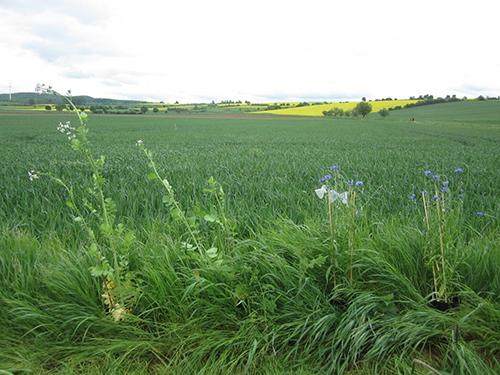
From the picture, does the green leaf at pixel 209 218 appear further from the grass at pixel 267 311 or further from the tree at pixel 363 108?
the tree at pixel 363 108

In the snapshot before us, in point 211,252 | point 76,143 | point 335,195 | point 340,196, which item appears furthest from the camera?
point 335,195

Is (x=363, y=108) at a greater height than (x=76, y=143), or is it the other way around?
(x=363, y=108)

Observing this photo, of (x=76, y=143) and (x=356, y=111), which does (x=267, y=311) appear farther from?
(x=356, y=111)

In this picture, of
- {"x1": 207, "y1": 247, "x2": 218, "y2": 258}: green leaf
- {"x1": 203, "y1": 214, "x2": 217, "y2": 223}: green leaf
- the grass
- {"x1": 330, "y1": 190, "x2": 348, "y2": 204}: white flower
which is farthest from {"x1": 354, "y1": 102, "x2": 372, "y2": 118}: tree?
{"x1": 207, "y1": 247, "x2": 218, "y2": 258}: green leaf

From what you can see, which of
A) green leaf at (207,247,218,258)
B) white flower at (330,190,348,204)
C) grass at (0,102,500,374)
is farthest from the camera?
white flower at (330,190,348,204)

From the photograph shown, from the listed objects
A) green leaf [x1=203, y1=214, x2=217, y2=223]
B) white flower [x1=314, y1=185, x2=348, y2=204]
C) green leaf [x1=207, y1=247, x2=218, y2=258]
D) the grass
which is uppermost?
A: white flower [x1=314, y1=185, x2=348, y2=204]

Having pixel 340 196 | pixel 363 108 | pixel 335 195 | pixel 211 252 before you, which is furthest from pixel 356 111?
pixel 211 252

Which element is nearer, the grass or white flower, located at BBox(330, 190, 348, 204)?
the grass

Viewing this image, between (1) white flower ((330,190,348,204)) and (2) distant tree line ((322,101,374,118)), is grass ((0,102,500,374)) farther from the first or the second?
(2) distant tree line ((322,101,374,118))

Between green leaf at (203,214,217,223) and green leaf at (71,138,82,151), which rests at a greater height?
green leaf at (71,138,82,151)

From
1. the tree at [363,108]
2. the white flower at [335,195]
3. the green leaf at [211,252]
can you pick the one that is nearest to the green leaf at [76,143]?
the green leaf at [211,252]

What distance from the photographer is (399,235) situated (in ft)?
8.00

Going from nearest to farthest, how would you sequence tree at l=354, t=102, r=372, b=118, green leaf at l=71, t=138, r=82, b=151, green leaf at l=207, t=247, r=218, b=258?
green leaf at l=71, t=138, r=82, b=151, green leaf at l=207, t=247, r=218, b=258, tree at l=354, t=102, r=372, b=118

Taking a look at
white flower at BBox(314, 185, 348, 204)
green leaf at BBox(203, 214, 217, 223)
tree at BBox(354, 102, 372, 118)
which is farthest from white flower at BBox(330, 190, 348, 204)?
tree at BBox(354, 102, 372, 118)
